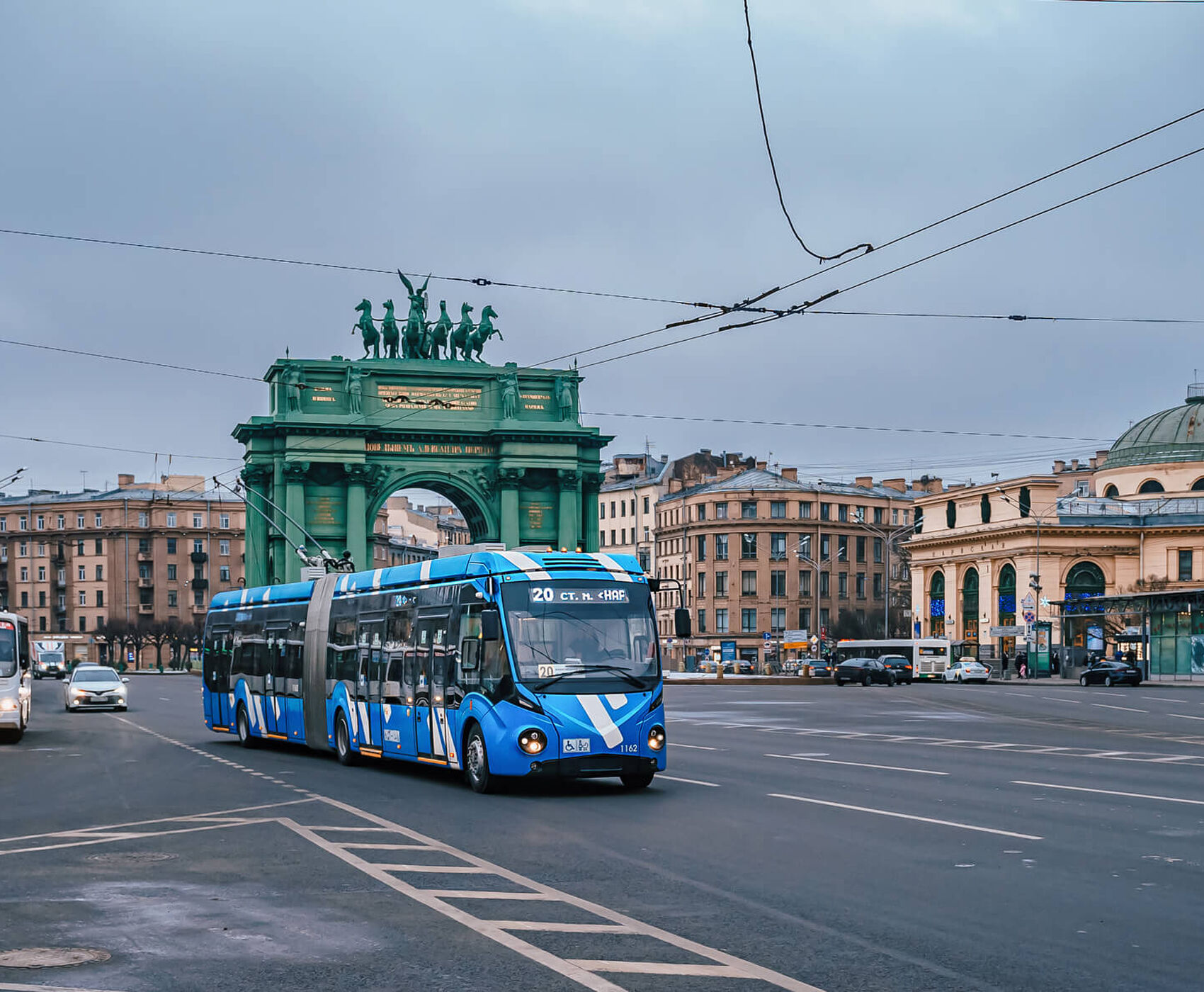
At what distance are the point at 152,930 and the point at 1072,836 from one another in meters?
7.74

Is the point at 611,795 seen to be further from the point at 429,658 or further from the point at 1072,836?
the point at 1072,836

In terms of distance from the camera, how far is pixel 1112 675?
68.2 m

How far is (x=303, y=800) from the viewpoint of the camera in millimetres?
17609

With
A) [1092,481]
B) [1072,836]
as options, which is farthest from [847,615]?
[1072,836]

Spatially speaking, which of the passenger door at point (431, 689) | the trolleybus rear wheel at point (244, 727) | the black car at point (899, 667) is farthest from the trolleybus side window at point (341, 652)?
the black car at point (899, 667)

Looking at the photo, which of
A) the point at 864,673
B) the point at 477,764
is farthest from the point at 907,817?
the point at 864,673

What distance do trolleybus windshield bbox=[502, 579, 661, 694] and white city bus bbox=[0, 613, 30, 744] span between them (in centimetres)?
1460

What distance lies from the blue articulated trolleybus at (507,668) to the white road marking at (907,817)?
1781 mm

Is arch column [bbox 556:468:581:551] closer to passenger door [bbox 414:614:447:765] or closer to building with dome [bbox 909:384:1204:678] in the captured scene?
building with dome [bbox 909:384:1204:678]

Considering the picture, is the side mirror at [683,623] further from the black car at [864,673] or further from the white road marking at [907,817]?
the black car at [864,673]

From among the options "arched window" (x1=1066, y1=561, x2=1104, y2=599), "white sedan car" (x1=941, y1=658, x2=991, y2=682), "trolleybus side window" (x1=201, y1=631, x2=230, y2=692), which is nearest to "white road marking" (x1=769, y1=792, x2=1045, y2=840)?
"trolleybus side window" (x1=201, y1=631, x2=230, y2=692)

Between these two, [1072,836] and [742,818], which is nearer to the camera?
[1072,836]

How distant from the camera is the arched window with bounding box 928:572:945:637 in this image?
11338cm

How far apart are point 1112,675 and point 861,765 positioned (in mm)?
49112
